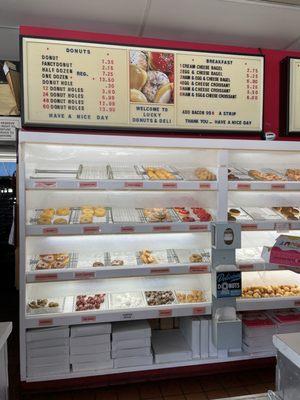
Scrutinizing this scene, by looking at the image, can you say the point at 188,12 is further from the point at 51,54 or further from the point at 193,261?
the point at 193,261

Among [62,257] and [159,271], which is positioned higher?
[62,257]

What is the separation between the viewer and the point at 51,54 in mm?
2939

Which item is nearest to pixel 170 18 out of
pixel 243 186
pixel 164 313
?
pixel 243 186

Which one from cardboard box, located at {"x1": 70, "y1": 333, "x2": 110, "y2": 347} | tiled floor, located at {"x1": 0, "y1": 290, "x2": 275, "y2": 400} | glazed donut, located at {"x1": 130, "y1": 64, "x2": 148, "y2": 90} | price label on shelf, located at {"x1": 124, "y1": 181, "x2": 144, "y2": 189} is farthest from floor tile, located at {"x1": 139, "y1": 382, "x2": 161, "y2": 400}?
glazed donut, located at {"x1": 130, "y1": 64, "x2": 148, "y2": 90}

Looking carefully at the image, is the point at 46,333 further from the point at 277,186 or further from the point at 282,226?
the point at 277,186

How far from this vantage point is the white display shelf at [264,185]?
315 cm

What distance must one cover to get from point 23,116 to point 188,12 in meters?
1.78

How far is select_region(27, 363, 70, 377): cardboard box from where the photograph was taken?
283 centimetres

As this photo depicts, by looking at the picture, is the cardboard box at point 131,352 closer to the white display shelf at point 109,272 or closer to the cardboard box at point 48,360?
the cardboard box at point 48,360

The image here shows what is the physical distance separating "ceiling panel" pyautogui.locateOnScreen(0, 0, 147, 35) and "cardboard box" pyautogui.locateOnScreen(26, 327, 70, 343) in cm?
285

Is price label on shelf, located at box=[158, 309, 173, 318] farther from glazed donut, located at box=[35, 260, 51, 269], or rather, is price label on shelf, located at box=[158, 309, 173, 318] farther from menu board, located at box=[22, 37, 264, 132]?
menu board, located at box=[22, 37, 264, 132]

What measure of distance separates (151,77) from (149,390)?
291cm

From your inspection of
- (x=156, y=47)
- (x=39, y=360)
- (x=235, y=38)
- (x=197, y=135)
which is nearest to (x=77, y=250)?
(x=39, y=360)

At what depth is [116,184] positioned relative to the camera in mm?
2906
